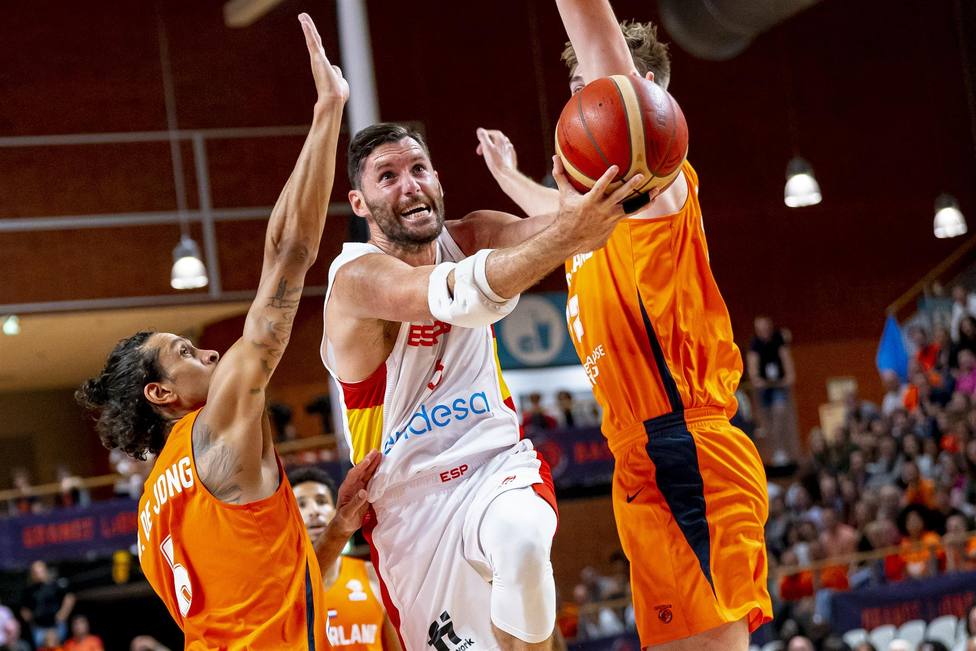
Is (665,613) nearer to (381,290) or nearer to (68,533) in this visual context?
(381,290)

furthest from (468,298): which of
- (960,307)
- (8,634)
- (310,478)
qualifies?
(960,307)

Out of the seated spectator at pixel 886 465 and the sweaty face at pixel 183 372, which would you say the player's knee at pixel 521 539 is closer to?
the sweaty face at pixel 183 372

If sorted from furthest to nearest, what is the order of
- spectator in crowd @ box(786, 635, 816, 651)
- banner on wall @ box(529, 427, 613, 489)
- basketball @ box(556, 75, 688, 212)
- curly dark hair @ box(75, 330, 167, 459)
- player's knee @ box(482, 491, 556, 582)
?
1. banner on wall @ box(529, 427, 613, 489)
2. spectator in crowd @ box(786, 635, 816, 651)
3. curly dark hair @ box(75, 330, 167, 459)
4. player's knee @ box(482, 491, 556, 582)
5. basketball @ box(556, 75, 688, 212)

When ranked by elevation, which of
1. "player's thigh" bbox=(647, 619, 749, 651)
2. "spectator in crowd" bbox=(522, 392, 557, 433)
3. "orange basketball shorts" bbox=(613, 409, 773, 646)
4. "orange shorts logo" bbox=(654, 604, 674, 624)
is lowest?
"player's thigh" bbox=(647, 619, 749, 651)

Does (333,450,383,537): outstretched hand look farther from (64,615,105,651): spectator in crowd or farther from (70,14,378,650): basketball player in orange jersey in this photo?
(64,615,105,651): spectator in crowd

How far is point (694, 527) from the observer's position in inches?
186

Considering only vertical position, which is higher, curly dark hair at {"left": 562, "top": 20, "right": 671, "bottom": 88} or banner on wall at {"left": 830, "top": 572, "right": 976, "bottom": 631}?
curly dark hair at {"left": 562, "top": 20, "right": 671, "bottom": 88}

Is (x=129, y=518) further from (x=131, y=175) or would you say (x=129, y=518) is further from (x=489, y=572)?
(x=489, y=572)

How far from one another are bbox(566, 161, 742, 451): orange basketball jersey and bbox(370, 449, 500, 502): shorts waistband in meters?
0.51

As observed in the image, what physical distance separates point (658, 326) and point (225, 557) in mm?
1693

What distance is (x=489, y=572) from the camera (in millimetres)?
4691

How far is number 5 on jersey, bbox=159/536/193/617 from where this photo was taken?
14.5 feet

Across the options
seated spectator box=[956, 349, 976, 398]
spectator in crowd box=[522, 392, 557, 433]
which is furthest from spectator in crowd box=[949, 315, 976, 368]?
spectator in crowd box=[522, 392, 557, 433]

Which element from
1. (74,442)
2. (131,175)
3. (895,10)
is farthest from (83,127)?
Result: (895,10)
